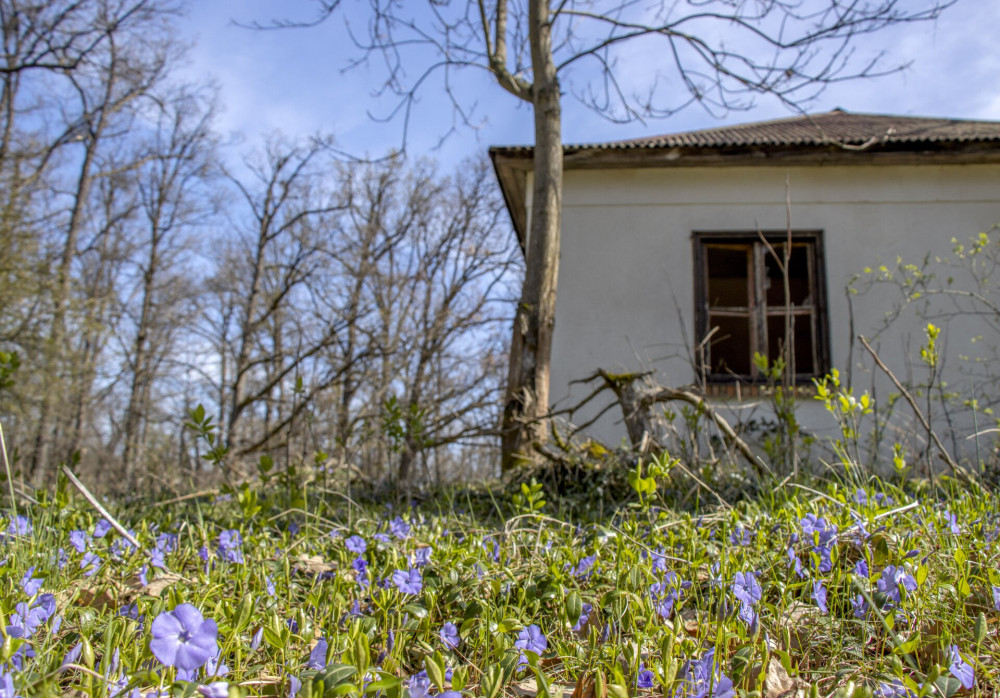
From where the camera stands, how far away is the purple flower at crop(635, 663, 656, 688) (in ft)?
4.28

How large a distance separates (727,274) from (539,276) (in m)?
6.06

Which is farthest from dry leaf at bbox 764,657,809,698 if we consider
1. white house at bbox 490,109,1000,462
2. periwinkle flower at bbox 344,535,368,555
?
white house at bbox 490,109,1000,462

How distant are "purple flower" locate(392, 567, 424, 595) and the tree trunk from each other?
2.93 meters

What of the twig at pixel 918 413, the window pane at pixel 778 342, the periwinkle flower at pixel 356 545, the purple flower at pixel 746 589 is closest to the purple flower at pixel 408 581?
the periwinkle flower at pixel 356 545

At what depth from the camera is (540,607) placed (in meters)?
1.95

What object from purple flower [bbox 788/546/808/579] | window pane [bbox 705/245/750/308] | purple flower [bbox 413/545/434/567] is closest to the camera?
purple flower [bbox 788/546/808/579]

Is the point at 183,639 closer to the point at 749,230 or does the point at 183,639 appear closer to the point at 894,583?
the point at 894,583

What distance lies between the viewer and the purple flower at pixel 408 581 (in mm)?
1734

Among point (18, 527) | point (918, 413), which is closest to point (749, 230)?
point (918, 413)

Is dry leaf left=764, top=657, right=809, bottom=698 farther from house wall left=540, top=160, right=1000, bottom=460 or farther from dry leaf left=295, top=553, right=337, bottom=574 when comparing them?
house wall left=540, top=160, right=1000, bottom=460

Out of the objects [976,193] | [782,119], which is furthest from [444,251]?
[976,193]

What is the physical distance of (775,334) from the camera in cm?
768

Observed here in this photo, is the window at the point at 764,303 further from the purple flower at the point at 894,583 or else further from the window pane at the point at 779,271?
the purple flower at the point at 894,583

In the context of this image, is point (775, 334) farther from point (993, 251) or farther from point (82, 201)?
point (82, 201)
